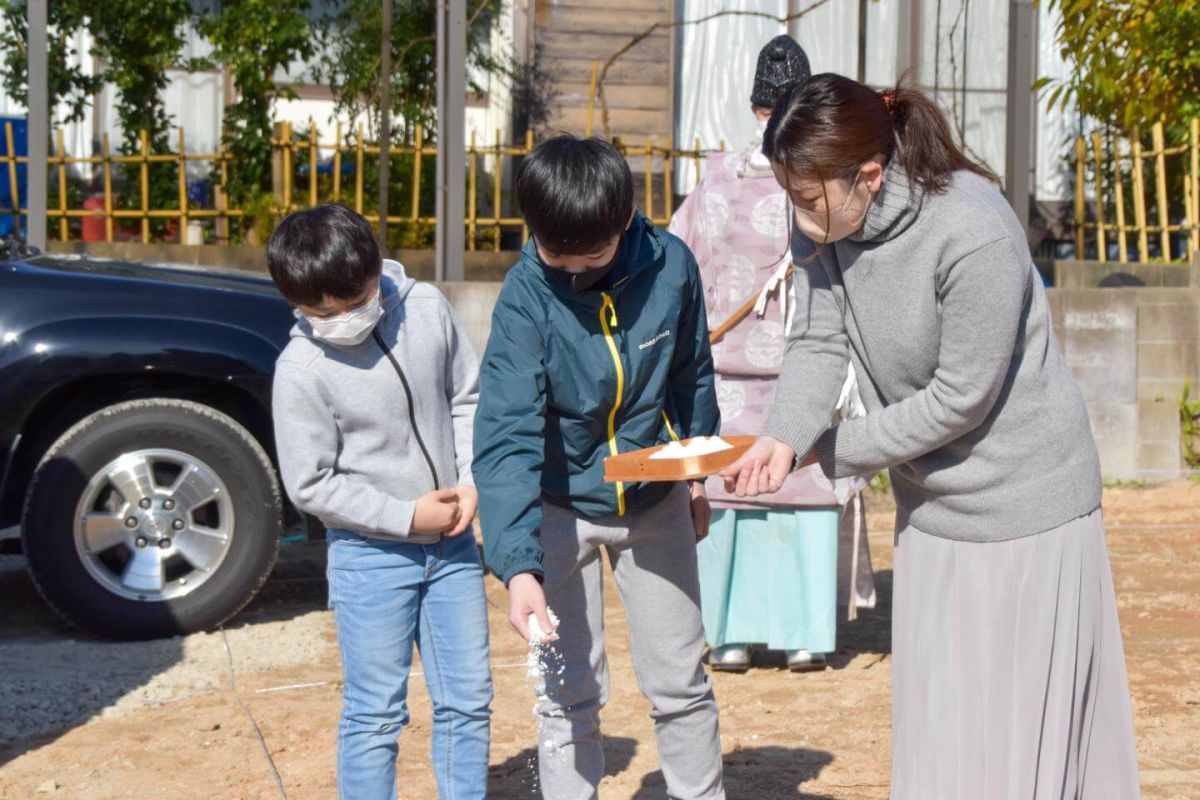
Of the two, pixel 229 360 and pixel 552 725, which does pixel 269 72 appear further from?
pixel 552 725

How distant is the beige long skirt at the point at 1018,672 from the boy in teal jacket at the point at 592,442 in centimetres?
61

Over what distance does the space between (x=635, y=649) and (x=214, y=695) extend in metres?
2.05

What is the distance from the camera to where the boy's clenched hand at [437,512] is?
10.6ft

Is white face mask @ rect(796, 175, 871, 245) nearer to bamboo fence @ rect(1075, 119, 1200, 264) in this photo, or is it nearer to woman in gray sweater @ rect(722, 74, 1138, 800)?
woman in gray sweater @ rect(722, 74, 1138, 800)

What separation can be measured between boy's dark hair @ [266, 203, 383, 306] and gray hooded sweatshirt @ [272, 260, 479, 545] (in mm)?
157

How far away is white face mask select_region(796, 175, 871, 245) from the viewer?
258 cm

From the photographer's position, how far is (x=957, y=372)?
8.35 ft

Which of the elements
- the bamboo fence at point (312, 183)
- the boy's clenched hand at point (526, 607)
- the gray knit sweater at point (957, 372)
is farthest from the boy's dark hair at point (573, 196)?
the bamboo fence at point (312, 183)

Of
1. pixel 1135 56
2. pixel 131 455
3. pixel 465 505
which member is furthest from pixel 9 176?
pixel 465 505

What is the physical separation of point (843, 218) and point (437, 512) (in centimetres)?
111

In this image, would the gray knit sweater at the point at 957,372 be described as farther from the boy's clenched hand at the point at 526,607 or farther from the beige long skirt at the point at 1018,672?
the boy's clenched hand at the point at 526,607

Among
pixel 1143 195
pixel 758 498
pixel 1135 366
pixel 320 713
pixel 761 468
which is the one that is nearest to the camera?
pixel 761 468

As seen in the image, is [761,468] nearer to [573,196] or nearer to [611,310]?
[611,310]

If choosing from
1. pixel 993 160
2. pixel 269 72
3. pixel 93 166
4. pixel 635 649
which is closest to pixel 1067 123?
pixel 993 160
